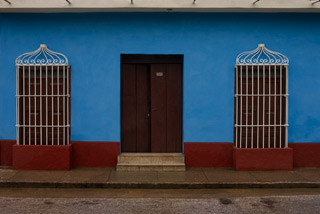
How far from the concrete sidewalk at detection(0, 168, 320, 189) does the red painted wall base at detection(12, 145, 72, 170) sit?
6.3 inches

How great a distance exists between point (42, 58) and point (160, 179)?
3656 mm

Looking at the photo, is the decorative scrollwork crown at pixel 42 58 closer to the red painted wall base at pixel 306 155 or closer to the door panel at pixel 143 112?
the door panel at pixel 143 112

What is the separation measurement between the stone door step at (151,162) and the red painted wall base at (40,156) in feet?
3.96

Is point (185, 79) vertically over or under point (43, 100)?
over

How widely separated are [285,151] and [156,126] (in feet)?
9.39

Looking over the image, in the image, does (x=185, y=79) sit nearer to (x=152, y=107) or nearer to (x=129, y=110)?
(x=152, y=107)

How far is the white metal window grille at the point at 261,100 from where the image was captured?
759 cm

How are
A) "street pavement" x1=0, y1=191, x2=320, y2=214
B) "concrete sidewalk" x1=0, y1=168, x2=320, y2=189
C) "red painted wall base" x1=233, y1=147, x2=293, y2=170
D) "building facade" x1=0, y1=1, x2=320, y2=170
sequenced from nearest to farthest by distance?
"street pavement" x1=0, y1=191, x2=320, y2=214 → "concrete sidewalk" x1=0, y1=168, x2=320, y2=189 → "red painted wall base" x1=233, y1=147, x2=293, y2=170 → "building facade" x1=0, y1=1, x2=320, y2=170

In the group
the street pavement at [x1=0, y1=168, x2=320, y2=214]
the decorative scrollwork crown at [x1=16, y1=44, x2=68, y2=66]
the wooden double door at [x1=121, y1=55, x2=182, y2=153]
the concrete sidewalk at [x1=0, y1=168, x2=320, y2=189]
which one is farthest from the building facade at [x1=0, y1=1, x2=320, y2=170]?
the street pavement at [x1=0, y1=168, x2=320, y2=214]

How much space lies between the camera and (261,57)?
770cm

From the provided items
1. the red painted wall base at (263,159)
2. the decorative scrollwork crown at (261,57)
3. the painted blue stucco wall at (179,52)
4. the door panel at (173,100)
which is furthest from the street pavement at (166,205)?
the decorative scrollwork crown at (261,57)

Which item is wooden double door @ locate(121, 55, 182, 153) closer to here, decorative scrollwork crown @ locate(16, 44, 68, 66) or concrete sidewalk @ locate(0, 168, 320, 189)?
concrete sidewalk @ locate(0, 168, 320, 189)

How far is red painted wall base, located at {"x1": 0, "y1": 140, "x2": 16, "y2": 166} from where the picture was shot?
7598 mm

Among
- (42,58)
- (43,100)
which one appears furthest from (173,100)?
(42,58)
